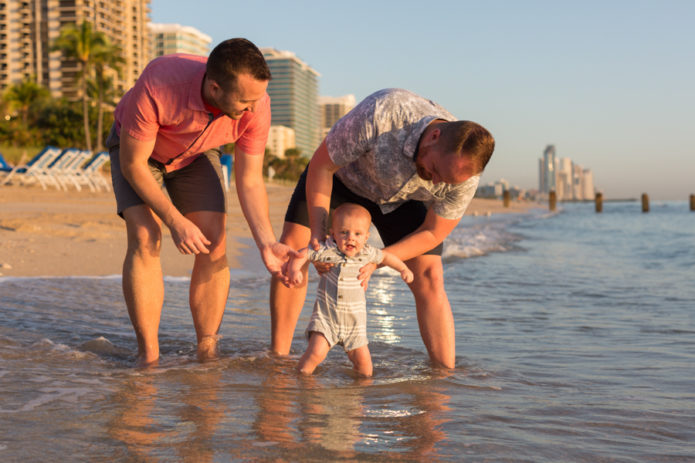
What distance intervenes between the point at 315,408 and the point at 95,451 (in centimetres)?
94

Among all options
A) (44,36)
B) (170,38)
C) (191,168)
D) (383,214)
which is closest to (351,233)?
(383,214)

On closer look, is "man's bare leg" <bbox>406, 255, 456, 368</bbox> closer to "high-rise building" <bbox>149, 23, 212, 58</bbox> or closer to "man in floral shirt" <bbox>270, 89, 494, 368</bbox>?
"man in floral shirt" <bbox>270, 89, 494, 368</bbox>

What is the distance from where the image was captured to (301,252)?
3477 millimetres

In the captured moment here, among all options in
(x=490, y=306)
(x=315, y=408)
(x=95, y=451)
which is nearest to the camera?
(x=95, y=451)

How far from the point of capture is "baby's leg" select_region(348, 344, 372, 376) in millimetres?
3586

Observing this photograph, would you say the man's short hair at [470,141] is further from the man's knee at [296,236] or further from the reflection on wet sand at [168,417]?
the reflection on wet sand at [168,417]

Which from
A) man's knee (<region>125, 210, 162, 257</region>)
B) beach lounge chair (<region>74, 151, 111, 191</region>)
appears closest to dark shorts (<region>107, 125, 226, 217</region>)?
Answer: man's knee (<region>125, 210, 162, 257</region>)

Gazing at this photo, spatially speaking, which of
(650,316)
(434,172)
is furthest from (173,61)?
(650,316)

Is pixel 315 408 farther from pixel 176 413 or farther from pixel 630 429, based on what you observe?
pixel 630 429

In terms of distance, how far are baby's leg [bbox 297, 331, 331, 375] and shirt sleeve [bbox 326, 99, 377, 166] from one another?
899 mm

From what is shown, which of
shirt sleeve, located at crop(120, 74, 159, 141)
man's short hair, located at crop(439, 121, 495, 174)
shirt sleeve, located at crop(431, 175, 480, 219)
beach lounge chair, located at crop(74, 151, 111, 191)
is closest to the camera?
man's short hair, located at crop(439, 121, 495, 174)

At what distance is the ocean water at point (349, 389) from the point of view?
2389 mm

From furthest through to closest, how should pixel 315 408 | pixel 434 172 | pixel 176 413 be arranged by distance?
pixel 434 172, pixel 315 408, pixel 176 413

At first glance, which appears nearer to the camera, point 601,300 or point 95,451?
point 95,451
